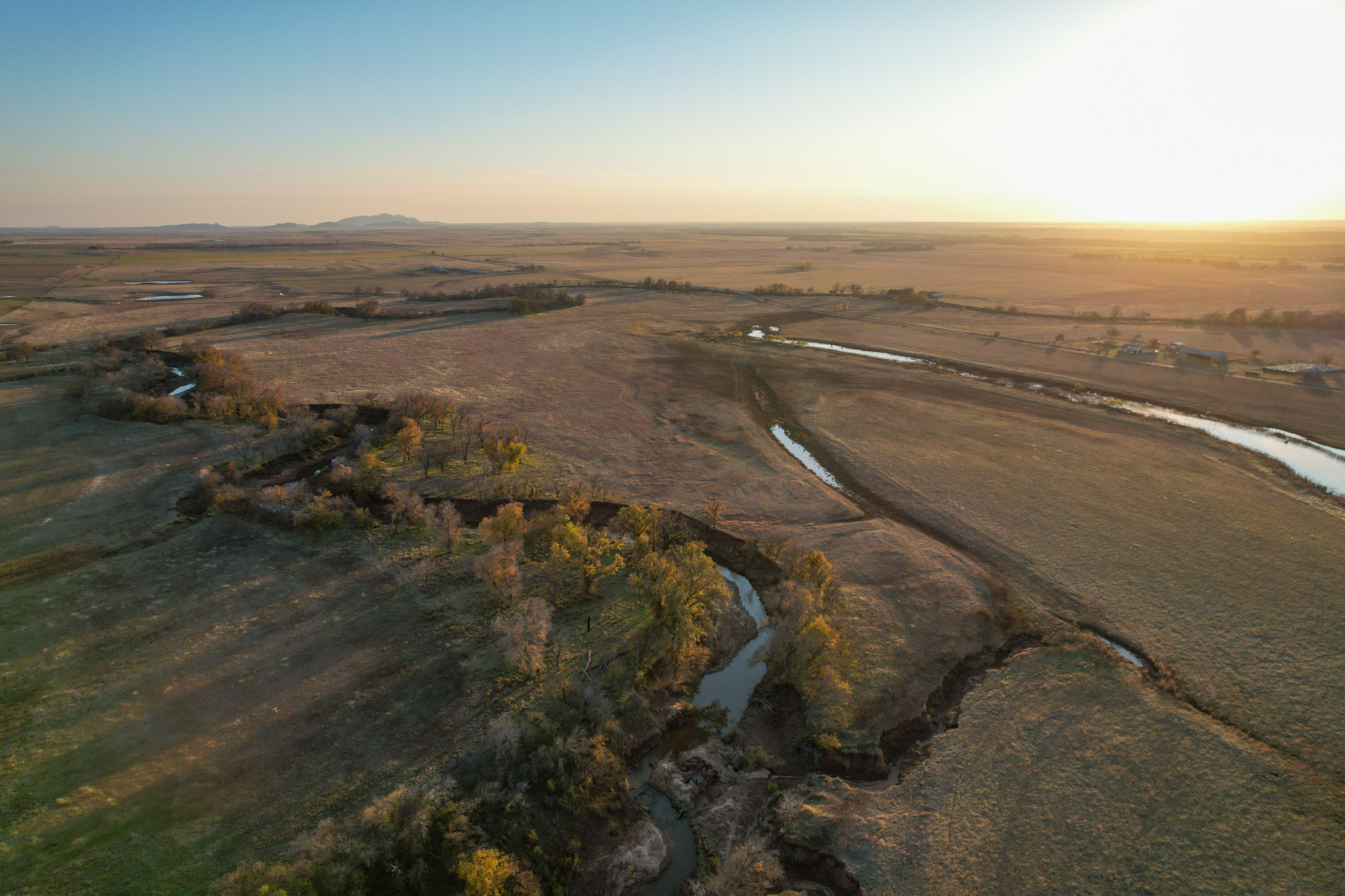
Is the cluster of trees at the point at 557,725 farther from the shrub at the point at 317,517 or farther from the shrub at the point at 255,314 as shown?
the shrub at the point at 255,314

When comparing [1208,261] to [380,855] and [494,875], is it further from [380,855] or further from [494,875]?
[380,855]

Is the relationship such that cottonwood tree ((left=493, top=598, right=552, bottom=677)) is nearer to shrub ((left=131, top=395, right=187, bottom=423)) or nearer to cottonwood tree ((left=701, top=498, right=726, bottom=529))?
cottonwood tree ((left=701, top=498, right=726, bottom=529))

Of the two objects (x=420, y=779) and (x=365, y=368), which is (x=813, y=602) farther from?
(x=365, y=368)

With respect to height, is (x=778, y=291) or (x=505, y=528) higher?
(x=778, y=291)

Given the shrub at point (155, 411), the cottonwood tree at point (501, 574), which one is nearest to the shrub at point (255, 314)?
the shrub at point (155, 411)

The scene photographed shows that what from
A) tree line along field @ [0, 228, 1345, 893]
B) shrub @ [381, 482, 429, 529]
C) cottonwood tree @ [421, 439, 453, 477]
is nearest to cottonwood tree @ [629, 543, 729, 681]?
tree line along field @ [0, 228, 1345, 893]

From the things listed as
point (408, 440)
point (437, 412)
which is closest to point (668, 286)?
point (437, 412)
